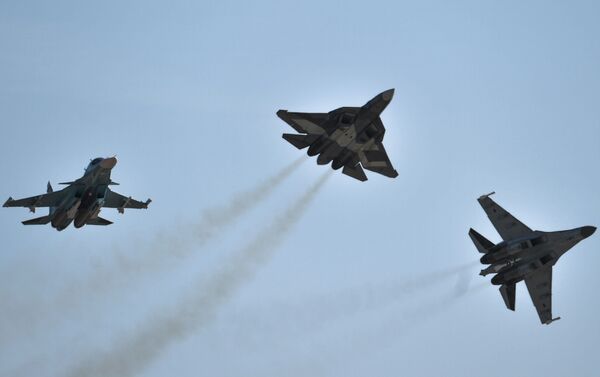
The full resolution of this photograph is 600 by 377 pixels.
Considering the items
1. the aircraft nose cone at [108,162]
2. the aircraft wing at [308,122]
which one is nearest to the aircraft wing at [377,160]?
the aircraft wing at [308,122]

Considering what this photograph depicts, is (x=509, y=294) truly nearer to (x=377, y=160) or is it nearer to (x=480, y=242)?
(x=480, y=242)

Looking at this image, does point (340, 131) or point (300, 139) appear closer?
point (340, 131)

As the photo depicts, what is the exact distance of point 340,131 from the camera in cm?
9175

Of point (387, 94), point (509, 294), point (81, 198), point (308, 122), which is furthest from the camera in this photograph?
point (509, 294)

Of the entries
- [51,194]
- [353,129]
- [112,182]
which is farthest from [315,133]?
[51,194]

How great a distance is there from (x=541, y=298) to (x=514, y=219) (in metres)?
8.89

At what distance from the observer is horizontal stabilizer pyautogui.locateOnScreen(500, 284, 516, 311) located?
324 ft

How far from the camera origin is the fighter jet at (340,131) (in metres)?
91.4

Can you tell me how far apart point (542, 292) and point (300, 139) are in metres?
31.0

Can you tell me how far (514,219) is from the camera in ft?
335

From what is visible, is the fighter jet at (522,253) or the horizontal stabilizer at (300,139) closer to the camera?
the horizontal stabilizer at (300,139)

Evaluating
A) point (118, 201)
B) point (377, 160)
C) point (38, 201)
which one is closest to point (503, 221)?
point (377, 160)

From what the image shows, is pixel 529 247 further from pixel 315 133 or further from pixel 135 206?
pixel 135 206

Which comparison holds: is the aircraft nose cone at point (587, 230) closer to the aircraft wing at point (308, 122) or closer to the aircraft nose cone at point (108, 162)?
the aircraft wing at point (308, 122)
